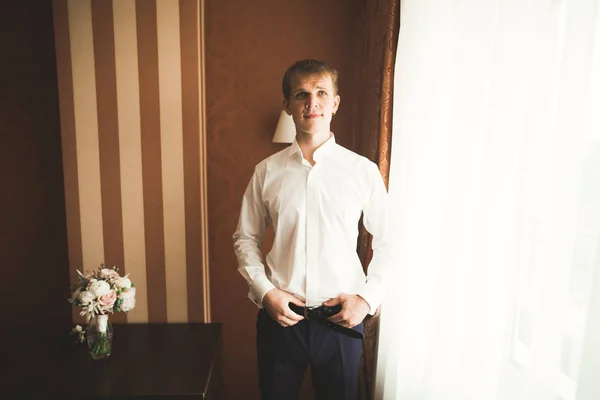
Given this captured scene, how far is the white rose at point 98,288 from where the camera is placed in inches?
48.7

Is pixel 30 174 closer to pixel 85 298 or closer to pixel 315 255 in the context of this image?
pixel 85 298

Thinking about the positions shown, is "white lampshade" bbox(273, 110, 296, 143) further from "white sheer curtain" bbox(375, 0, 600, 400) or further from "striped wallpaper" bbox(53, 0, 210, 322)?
"white sheer curtain" bbox(375, 0, 600, 400)

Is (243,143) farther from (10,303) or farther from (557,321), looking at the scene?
(557,321)

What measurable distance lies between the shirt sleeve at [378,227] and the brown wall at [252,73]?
0.76m

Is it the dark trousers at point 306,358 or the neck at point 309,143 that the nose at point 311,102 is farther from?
the dark trousers at point 306,358

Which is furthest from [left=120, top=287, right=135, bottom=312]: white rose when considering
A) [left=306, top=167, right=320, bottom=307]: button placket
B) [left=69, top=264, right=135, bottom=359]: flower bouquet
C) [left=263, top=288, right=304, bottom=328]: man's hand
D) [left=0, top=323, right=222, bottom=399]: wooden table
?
[left=306, top=167, right=320, bottom=307]: button placket

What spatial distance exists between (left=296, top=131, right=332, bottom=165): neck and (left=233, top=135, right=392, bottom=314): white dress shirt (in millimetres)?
25

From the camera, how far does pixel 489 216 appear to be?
82 centimetres

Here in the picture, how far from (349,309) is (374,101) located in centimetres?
95

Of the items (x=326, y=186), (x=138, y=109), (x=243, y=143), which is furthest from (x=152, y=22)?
(x=326, y=186)

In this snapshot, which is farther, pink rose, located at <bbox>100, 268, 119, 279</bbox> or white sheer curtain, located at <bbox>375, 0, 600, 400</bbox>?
pink rose, located at <bbox>100, 268, 119, 279</bbox>

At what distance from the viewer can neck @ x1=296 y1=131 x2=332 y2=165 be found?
4.16 feet

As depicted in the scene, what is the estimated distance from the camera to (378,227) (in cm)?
127

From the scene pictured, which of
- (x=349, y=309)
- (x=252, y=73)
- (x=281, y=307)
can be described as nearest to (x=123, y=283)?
(x=281, y=307)
